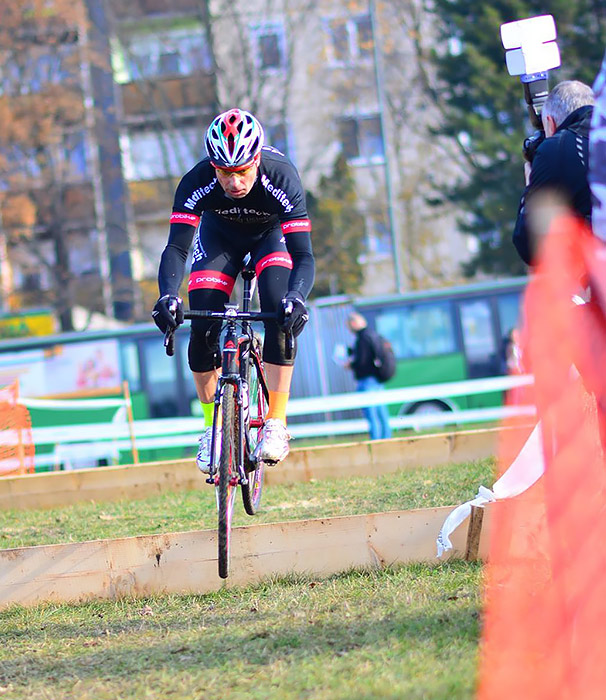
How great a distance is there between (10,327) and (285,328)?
25.7 m

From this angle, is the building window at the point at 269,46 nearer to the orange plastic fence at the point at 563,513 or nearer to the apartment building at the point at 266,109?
the apartment building at the point at 266,109

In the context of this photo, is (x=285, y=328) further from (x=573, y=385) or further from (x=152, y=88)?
(x=152, y=88)

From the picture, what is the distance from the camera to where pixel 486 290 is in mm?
24484

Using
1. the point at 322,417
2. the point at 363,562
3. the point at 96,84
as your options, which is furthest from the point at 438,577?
the point at 96,84

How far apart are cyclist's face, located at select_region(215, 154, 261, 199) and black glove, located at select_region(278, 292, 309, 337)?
2.64ft

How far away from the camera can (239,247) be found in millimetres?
7109

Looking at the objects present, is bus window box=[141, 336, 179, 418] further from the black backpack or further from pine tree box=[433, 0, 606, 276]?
pine tree box=[433, 0, 606, 276]

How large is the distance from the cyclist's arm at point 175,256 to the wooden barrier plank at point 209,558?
5.11 ft

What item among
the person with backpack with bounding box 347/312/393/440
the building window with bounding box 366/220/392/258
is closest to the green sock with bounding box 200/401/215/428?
the person with backpack with bounding box 347/312/393/440

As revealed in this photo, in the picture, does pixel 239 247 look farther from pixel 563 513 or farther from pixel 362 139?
pixel 362 139

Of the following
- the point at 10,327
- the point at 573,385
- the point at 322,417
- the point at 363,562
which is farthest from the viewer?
the point at 10,327

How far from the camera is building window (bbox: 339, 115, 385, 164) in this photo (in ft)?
134

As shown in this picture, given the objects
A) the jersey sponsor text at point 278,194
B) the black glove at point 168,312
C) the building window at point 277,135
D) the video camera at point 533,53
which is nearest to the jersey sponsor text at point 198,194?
the jersey sponsor text at point 278,194

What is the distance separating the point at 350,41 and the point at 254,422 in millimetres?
34241
